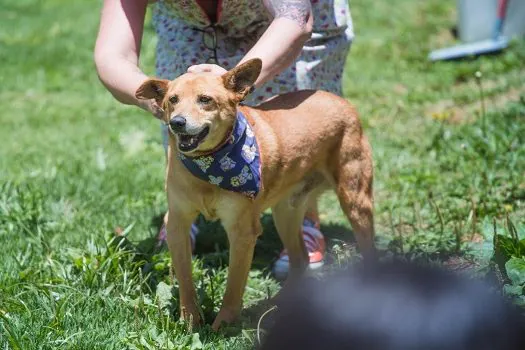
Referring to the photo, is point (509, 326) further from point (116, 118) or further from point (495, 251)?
point (116, 118)

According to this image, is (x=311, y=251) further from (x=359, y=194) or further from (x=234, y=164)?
(x=234, y=164)

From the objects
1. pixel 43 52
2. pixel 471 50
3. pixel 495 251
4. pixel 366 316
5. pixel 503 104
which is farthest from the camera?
pixel 43 52

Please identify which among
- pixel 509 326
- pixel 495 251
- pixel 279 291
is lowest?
pixel 279 291

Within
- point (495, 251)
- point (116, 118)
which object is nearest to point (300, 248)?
point (495, 251)

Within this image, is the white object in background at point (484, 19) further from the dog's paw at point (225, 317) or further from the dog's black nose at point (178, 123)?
the dog's black nose at point (178, 123)

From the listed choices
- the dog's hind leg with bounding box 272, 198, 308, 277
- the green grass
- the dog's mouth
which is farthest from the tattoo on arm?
the green grass

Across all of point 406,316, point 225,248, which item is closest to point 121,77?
point 225,248

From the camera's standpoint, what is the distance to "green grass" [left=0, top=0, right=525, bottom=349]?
11.3ft

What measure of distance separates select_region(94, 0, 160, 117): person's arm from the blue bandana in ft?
1.35

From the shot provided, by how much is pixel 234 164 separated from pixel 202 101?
31 centimetres

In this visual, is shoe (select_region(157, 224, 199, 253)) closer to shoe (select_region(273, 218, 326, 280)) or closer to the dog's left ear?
shoe (select_region(273, 218, 326, 280))

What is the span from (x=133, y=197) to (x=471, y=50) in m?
4.26

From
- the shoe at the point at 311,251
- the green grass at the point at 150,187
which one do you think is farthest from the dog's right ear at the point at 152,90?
the shoe at the point at 311,251

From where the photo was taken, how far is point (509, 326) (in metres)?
1.36
